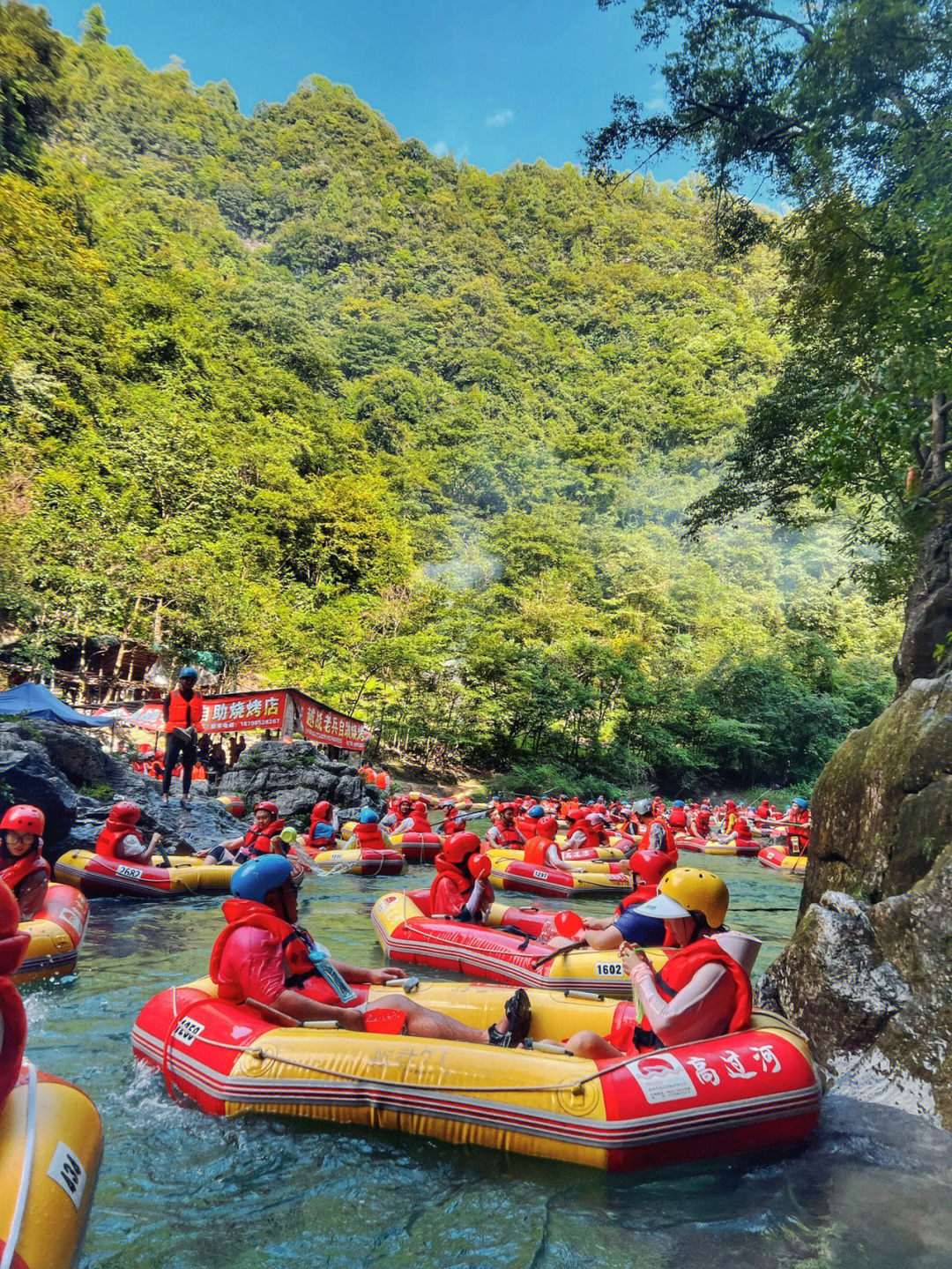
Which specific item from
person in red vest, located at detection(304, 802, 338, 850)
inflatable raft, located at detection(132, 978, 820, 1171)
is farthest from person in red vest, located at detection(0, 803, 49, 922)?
person in red vest, located at detection(304, 802, 338, 850)


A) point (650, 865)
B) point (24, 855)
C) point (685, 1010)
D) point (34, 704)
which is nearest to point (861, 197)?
point (650, 865)

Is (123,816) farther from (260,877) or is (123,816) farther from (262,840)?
(260,877)

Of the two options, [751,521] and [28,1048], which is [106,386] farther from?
[751,521]

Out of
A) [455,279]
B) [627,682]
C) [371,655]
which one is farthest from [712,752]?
[455,279]

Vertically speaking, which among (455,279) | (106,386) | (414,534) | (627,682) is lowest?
(627,682)

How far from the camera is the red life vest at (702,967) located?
3.89 meters

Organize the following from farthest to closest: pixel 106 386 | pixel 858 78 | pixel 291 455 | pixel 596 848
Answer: pixel 291 455
pixel 106 386
pixel 596 848
pixel 858 78

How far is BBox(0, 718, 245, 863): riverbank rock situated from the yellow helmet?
7.35 m

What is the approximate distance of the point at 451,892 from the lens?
7.72 m

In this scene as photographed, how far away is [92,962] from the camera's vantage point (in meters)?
6.82

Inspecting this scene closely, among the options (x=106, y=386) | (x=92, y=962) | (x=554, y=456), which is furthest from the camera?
(x=554, y=456)

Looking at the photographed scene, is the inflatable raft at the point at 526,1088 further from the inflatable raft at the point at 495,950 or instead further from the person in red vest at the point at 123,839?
the person in red vest at the point at 123,839

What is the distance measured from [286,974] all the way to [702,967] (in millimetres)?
2291

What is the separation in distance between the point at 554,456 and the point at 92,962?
51504mm
